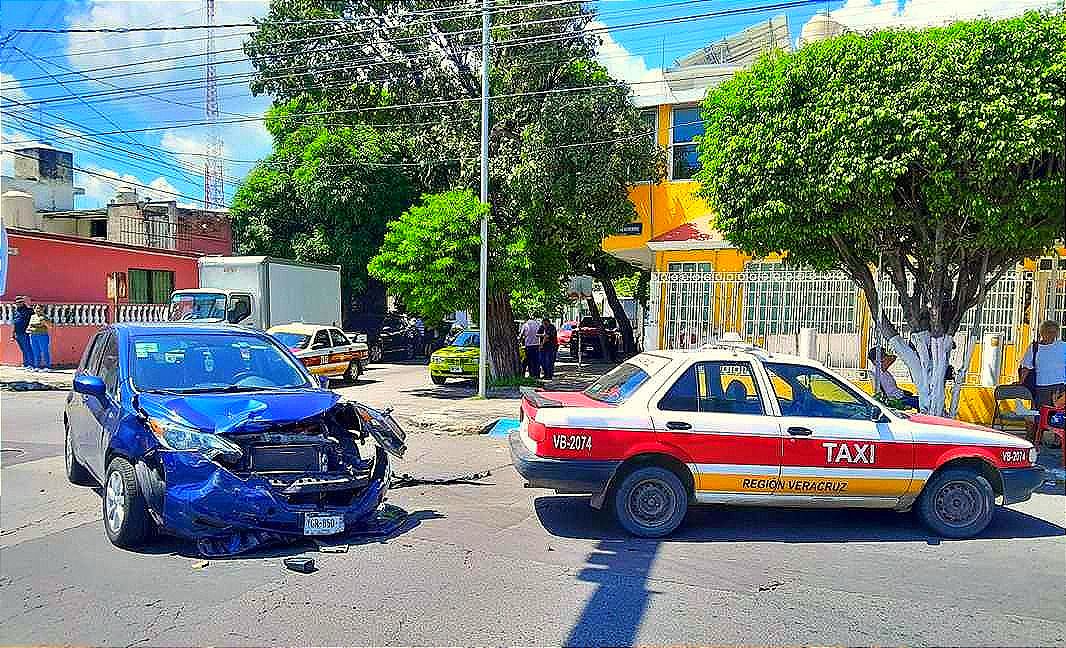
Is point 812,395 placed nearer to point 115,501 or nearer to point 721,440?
point 721,440

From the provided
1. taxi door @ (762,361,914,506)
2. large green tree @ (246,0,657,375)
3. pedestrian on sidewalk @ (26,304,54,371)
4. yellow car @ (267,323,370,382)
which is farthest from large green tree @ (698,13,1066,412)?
pedestrian on sidewalk @ (26,304,54,371)

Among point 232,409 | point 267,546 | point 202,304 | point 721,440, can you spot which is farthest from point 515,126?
point 267,546

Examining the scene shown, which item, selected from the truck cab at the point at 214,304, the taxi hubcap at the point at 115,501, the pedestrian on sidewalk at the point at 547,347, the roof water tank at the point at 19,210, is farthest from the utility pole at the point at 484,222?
the roof water tank at the point at 19,210

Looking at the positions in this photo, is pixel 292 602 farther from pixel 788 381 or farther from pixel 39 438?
pixel 39 438

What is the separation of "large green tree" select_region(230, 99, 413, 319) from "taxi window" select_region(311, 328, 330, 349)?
265 inches

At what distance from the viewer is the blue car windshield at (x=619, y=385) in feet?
23.3

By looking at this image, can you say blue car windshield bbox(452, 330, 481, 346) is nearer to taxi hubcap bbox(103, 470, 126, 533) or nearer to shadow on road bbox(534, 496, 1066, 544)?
shadow on road bbox(534, 496, 1066, 544)

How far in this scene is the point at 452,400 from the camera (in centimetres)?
1616

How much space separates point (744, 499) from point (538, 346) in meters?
13.8

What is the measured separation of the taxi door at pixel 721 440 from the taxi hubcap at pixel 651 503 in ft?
0.84

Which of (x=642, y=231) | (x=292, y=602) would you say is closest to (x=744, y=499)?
(x=292, y=602)

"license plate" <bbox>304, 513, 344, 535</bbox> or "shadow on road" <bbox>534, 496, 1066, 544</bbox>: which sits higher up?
"license plate" <bbox>304, 513, 344, 535</bbox>

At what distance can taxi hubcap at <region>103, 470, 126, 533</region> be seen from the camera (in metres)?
6.00

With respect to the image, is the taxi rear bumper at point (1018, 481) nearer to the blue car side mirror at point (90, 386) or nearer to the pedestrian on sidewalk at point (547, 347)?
the blue car side mirror at point (90, 386)
